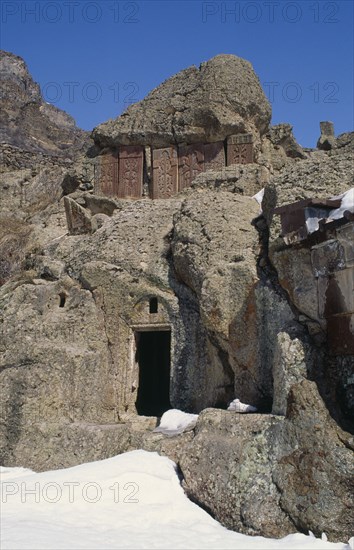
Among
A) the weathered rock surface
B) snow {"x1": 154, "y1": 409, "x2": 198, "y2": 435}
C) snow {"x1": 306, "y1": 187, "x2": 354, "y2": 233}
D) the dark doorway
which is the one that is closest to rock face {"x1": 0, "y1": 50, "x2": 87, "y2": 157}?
the dark doorway

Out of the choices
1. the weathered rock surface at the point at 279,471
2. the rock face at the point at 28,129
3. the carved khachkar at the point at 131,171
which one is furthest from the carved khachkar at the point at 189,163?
the rock face at the point at 28,129

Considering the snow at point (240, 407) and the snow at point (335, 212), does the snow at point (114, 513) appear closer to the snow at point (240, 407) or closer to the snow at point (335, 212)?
the snow at point (240, 407)

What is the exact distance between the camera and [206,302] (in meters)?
7.15

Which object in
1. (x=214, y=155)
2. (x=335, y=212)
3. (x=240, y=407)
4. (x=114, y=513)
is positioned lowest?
Result: (x=114, y=513)

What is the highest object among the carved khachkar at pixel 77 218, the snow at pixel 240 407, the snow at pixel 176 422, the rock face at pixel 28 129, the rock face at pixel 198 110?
the rock face at pixel 28 129

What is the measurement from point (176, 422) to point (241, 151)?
6299 millimetres

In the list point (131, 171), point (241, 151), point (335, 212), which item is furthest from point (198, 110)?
point (335, 212)

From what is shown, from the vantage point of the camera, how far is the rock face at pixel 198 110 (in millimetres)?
11836

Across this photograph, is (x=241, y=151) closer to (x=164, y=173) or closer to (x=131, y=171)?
(x=164, y=173)

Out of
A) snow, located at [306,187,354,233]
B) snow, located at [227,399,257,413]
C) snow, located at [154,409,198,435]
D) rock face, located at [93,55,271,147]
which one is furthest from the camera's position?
rock face, located at [93,55,271,147]

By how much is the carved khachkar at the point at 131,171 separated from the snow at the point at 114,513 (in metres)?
6.91

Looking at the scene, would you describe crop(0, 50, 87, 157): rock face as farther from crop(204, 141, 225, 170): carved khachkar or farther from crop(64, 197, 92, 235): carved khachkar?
crop(64, 197, 92, 235): carved khachkar

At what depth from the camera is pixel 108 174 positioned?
12.6m

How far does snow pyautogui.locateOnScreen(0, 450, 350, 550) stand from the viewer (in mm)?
4562
